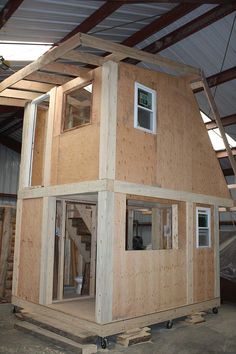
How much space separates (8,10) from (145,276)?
19.3ft

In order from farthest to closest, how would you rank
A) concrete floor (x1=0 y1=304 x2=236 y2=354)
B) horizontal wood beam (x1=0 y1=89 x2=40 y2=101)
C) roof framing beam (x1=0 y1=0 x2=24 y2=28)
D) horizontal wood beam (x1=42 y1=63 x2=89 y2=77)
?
horizontal wood beam (x1=0 y1=89 x2=40 y2=101)
roof framing beam (x1=0 y1=0 x2=24 y2=28)
horizontal wood beam (x1=42 y1=63 x2=89 y2=77)
concrete floor (x1=0 y1=304 x2=236 y2=354)

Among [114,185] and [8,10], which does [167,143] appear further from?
[8,10]

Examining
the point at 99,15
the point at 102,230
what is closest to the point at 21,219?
the point at 102,230

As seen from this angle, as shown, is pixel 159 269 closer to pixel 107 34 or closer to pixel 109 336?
pixel 109 336

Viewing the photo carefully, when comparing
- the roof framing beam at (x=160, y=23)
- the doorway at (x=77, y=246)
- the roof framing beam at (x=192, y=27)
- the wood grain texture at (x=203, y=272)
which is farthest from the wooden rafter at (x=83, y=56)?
the wood grain texture at (x=203, y=272)

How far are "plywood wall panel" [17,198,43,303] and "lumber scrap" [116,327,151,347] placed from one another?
87.6 inches

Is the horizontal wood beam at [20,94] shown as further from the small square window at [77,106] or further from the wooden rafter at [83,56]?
the small square window at [77,106]

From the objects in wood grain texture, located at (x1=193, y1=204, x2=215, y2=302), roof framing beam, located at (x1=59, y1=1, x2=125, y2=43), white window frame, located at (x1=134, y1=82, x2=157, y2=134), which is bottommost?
wood grain texture, located at (x1=193, y1=204, x2=215, y2=302)

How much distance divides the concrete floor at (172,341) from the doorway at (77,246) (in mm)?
1397

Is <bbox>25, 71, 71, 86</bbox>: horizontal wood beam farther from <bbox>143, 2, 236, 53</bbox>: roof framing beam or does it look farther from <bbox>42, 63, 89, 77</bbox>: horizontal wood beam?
<bbox>143, 2, 236, 53</bbox>: roof framing beam

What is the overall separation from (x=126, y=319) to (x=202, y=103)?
7950 millimetres

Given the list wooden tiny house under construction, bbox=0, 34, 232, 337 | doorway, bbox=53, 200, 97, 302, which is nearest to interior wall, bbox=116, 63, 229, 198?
wooden tiny house under construction, bbox=0, 34, 232, 337

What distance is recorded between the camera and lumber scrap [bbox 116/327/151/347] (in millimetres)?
5988

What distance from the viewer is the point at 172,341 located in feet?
20.6
